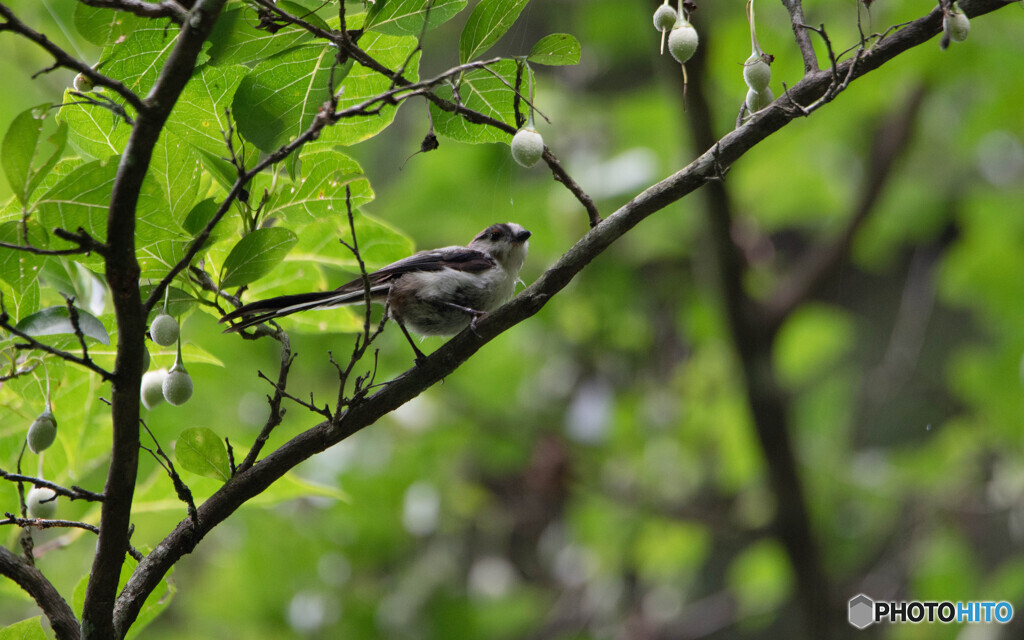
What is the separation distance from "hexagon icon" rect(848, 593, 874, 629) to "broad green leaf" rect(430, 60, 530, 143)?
4.31 metres

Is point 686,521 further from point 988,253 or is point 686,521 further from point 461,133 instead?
point 461,133

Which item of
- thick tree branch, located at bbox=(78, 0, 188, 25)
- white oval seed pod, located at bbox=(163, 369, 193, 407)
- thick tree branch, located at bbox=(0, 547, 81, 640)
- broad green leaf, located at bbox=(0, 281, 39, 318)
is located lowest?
thick tree branch, located at bbox=(0, 547, 81, 640)

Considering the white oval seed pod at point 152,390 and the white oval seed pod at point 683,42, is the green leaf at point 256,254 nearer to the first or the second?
the white oval seed pod at point 152,390

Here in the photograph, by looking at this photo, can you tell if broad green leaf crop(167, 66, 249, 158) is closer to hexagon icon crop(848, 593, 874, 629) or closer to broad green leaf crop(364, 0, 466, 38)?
broad green leaf crop(364, 0, 466, 38)

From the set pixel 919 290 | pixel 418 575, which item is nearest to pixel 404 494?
pixel 418 575

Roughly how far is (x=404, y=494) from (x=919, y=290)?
481 cm

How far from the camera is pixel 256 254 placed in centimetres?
189

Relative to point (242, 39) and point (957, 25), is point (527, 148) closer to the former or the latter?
point (242, 39)

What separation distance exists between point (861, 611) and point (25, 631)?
485cm

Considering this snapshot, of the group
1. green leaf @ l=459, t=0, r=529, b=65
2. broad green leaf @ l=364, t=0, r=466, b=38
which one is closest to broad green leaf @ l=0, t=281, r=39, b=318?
broad green leaf @ l=364, t=0, r=466, b=38

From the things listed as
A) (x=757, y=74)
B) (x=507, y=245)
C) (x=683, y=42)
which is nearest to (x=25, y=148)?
(x=683, y=42)

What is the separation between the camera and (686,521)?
5641mm

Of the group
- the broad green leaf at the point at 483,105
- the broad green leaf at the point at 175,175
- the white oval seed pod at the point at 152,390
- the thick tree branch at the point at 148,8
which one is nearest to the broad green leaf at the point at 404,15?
the broad green leaf at the point at 483,105

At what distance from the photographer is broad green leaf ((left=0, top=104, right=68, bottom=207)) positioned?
1.59 metres
